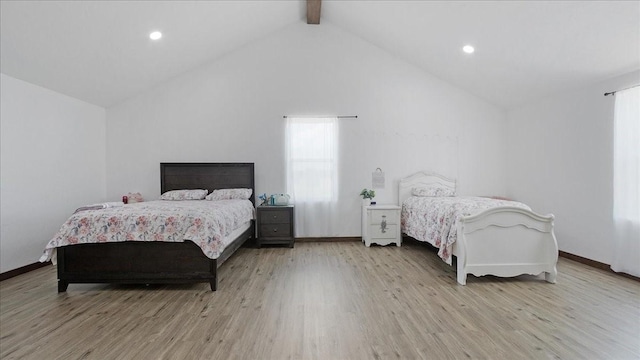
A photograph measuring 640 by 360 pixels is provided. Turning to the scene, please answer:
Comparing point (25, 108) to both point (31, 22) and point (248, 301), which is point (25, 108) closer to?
point (31, 22)

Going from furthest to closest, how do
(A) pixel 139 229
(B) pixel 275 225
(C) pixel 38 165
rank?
(B) pixel 275 225 < (C) pixel 38 165 < (A) pixel 139 229

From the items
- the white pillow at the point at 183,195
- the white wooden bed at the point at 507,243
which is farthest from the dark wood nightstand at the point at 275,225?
the white wooden bed at the point at 507,243

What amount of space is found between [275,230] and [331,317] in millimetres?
2459

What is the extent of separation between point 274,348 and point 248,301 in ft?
2.70

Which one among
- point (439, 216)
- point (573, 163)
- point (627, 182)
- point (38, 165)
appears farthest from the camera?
point (573, 163)

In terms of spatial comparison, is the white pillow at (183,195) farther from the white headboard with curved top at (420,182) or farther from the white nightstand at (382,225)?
the white headboard with curved top at (420,182)

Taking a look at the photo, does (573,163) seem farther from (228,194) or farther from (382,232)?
(228,194)

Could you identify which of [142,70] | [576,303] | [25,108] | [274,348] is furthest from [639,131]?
[25,108]

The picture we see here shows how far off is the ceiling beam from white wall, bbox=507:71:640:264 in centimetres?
356

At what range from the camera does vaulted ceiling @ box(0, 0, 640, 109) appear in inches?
117

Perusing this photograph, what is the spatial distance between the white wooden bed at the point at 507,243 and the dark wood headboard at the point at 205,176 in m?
3.20

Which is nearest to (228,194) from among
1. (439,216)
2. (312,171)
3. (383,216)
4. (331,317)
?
(312,171)

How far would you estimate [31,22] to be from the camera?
2912mm

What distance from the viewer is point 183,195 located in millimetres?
4598
